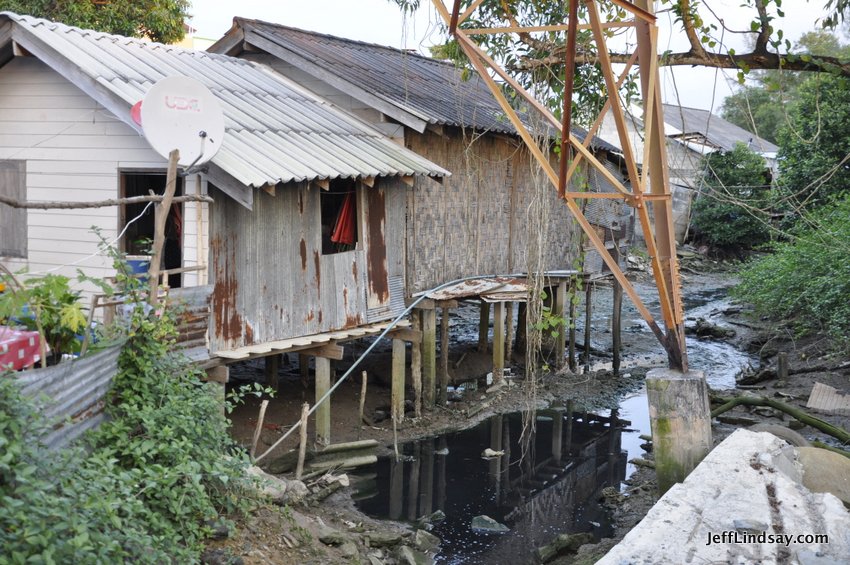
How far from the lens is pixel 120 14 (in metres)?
17.0

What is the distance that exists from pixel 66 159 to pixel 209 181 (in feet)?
6.48

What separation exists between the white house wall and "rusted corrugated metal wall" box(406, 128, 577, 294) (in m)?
4.51

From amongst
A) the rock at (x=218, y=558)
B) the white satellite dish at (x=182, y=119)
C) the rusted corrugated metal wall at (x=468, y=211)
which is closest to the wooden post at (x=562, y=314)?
the rusted corrugated metal wall at (x=468, y=211)

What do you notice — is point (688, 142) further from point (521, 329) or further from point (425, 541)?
point (425, 541)

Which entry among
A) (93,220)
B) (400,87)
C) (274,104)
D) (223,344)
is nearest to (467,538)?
(223,344)

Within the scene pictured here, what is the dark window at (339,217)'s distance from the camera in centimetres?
1179

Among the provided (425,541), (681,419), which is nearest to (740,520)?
(681,419)

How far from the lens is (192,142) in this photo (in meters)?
7.77

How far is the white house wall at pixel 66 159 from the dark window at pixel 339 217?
2713 millimetres

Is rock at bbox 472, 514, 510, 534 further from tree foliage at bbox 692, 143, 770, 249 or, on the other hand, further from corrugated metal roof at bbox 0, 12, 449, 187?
tree foliage at bbox 692, 143, 770, 249

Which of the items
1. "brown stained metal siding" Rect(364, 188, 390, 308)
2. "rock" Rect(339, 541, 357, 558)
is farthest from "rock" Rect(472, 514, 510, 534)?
"brown stained metal siding" Rect(364, 188, 390, 308)

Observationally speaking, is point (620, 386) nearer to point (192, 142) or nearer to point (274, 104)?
point (274, 104)

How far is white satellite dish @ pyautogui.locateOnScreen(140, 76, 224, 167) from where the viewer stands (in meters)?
7.46

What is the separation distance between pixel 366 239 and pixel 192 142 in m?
4.55
